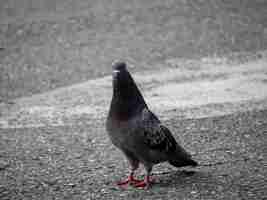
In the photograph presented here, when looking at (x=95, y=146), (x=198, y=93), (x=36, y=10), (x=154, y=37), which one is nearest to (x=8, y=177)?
(x=95, y=146)

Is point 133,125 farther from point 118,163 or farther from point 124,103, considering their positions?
point 118,163

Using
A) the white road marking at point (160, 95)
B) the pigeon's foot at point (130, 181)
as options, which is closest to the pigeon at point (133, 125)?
the pigeon's foot at point (130, 181)

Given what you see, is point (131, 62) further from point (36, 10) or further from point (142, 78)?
point (36, 10)

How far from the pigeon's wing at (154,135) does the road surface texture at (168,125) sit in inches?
22.9

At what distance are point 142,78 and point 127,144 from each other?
1196 cm

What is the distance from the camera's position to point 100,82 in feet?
56.9

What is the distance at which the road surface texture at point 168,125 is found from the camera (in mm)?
6199

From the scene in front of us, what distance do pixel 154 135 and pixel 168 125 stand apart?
15.6ft

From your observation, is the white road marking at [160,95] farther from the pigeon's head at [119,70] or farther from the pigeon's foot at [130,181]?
the pigeon's head at [119,70]

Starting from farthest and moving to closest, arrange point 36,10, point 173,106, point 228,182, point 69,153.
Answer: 1. point 36,10
2. point 173,106
3. point 69,153
4. point 228,182

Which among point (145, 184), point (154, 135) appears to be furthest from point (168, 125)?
point (154, 135)

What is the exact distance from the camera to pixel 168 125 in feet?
34.7

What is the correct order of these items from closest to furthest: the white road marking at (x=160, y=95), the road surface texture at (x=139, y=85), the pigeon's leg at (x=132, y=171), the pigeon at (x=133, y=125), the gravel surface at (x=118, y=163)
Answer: the pigeon at (x=133, y=125), the gravel surface at (x=118, y=163), the pigeon's leg at (x=132, y=171), the road surface texture at (x=139, y=85), the white road marking at (x=160, y=95)

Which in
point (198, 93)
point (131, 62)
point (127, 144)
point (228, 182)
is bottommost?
point (228, 182)
